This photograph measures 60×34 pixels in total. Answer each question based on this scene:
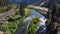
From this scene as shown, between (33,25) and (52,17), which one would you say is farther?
(33,25)

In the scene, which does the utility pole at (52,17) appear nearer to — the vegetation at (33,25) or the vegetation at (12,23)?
the vegetation at (33,25)

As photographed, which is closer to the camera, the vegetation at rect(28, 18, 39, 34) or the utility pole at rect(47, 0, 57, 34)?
the utility pole at rect(47, 0, 57, 34)

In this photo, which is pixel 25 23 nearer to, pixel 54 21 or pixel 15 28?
pixel 15 28

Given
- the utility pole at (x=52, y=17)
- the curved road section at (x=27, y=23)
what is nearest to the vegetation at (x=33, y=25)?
the curved road section at (x=27, y=23)

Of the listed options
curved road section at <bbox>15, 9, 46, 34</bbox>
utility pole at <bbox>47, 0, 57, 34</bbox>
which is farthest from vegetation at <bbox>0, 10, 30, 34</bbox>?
utility pole at <bbox>47, 0, 57, 34</bbox>

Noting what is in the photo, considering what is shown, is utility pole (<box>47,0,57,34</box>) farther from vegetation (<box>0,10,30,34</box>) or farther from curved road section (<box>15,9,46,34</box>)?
vegetation (<box>0,10,30,34</box>)

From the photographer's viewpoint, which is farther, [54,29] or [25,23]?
[25,23]

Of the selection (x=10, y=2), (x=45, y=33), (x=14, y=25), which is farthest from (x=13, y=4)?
(x=45, y=33)

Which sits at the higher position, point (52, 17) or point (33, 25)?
point (52, 17)

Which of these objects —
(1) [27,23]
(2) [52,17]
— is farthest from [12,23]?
(2) [52,17]

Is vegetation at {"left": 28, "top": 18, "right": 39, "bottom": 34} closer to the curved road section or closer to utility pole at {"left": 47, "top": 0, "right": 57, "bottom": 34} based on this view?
the curved road section

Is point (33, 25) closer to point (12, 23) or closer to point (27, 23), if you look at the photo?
point (27, 23)
